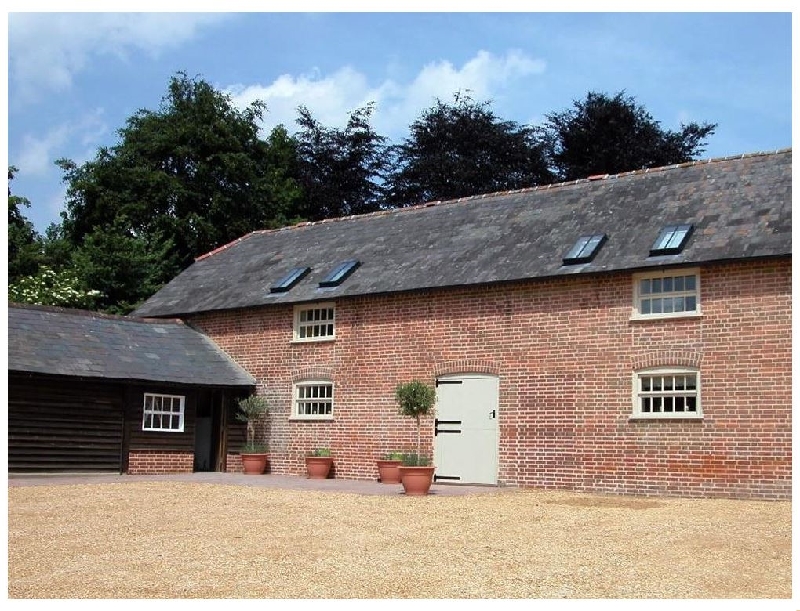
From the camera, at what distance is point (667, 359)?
63.9 feet

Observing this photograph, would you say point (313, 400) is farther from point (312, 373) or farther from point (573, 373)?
point (573, 373)

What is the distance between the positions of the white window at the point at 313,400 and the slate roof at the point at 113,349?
4.37 ft

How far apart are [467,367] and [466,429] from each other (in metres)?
1.24

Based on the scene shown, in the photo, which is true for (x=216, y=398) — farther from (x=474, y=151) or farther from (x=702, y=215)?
(x=474, y=151)

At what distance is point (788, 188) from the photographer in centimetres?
2020

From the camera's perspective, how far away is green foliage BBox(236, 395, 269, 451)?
24.8 meters

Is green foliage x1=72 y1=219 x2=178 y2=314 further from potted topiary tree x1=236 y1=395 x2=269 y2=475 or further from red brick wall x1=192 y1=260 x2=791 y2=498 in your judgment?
red brick wall x1=192 y1=260 x2=791 y2=498

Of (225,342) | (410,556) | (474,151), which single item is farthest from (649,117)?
(410,556)

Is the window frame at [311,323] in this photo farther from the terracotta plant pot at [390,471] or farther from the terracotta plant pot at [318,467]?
the terracotta plant pot at [390,471]

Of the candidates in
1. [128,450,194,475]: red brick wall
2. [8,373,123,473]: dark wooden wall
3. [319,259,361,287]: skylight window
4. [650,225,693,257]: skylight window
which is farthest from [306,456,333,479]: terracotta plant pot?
[650,225,693,257]: skylight window

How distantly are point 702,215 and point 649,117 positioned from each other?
79.6ft

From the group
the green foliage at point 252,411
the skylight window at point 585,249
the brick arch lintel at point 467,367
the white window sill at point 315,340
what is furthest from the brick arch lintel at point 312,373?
the skylight window at point 585,249

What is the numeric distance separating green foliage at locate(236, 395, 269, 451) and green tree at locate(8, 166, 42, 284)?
52.8ft

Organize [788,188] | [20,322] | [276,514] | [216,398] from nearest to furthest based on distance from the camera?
1. [276,514]
2. [788,188]
3. [20,322]
4. [216,398]
